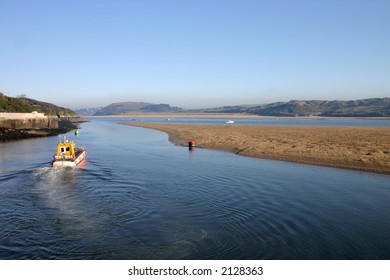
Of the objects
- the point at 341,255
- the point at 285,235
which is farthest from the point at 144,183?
the point at 341,255

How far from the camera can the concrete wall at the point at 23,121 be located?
9012cm

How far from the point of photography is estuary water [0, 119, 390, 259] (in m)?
14.3

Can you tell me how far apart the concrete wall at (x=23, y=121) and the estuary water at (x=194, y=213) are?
65.6 metres

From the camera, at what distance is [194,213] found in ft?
63.2

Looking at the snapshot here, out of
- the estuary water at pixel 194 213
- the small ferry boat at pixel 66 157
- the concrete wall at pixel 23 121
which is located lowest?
the estuary water at pixel 194 213

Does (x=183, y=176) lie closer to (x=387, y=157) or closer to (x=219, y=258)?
(x=219, y=258)

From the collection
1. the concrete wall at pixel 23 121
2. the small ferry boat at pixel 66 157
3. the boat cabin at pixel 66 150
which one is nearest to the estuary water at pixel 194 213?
the small ferry boat at pixel 66 157

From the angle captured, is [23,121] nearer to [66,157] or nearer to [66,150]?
[66,150]

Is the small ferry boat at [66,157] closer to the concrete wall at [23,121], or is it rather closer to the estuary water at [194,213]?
the estuary water at [194,213]

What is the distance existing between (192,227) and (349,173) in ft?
63.4

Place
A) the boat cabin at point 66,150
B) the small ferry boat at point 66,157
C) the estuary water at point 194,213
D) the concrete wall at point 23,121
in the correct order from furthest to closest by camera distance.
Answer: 1. the concrete wall at point 23,121
2. the boat cabin at point 66,150
3. the small ferry boat at point 66,157
4. the estuary water at point 194,213

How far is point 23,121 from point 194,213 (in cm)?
9268

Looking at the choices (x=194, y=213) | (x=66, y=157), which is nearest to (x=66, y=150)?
(x=66, y=157)
